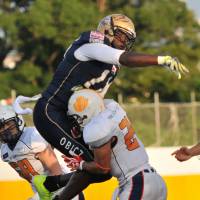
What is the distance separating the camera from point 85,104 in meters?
5.07

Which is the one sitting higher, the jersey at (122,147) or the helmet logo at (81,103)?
the helmet logo at (81,103)

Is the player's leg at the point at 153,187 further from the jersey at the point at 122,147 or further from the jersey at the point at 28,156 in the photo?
the jersey at the point at 28,156

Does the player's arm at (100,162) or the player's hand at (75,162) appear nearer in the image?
the player's arm at (100,162)

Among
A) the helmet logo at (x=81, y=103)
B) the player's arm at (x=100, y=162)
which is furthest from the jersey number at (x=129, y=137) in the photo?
the helmet logo at (x=81, y=103)

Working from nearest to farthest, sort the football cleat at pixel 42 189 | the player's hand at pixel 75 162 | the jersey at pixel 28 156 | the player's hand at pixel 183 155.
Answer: the player's hand at pixel 75 162
the player's hand at pixel 183 155
the football cleat at pixel 42 189
the jersey at pixel 28 156

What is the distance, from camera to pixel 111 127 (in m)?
4.88

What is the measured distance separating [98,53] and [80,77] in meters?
0.29

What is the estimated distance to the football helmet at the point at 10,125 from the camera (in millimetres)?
6645

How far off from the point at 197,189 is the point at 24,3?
19477 mm

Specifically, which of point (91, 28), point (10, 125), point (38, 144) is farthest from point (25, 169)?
point (91, 28)

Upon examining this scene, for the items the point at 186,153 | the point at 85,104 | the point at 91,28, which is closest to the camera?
the point at 85,104

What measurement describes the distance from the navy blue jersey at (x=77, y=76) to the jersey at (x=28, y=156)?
4.25 ft

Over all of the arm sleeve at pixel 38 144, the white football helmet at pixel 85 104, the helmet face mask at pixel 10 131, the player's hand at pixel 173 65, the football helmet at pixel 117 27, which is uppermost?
the football helmet at pixel 117 27

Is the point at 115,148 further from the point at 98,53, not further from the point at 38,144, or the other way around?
the point at 38,144
